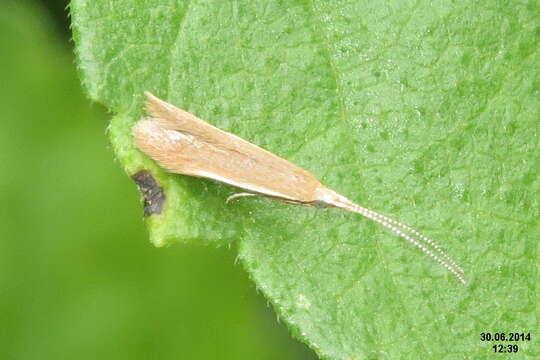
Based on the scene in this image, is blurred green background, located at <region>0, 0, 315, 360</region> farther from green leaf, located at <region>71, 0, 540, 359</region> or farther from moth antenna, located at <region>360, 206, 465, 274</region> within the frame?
moth antenna, located at <region>360, 206, 465, 274</region>

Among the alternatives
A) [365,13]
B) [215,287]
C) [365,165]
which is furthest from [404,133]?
[215,287]

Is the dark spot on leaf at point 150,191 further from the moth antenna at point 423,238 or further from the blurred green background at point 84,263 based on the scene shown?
the blurred green background at point 84,263

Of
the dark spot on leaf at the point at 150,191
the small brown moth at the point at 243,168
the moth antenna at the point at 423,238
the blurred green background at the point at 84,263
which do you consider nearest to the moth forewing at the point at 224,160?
the small brown moth at the point at 243,168

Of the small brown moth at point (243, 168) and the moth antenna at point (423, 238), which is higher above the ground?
the small brown moth at point (243, 168)

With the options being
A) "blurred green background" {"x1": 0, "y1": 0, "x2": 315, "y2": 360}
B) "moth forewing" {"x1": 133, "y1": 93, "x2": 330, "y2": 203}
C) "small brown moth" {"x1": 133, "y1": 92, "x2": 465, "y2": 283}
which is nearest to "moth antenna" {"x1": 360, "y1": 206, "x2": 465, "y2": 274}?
"small brown moth" {"x1": 133, "y1": 92, "x2": 465, "y2": 283}

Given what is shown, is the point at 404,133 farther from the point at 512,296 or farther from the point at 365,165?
the point at 512,296
